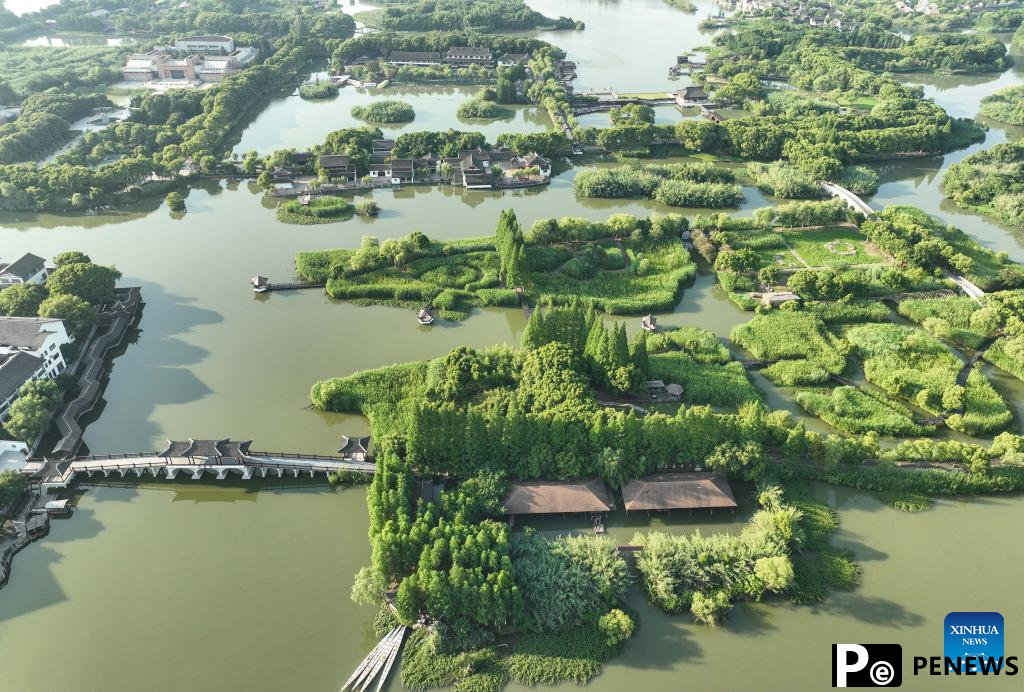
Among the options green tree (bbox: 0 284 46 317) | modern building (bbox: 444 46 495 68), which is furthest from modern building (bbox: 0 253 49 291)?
modern building (bbox: 444 46 495 68)

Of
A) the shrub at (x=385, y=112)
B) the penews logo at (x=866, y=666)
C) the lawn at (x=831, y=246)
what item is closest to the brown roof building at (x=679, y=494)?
the penews logo at (x=866, y=666)

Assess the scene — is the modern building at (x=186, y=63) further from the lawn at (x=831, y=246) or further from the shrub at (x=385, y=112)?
the lawn at (x=831, y=246)

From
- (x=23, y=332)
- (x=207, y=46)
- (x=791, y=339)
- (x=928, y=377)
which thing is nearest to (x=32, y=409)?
(x=23, y=332)

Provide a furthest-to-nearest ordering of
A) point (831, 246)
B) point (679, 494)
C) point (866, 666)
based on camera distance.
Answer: point (831, 246), point (679, 494), point (866, 666)

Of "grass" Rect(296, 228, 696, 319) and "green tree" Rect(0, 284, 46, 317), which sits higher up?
"green tree" Rect(0, 284, 46, 317)

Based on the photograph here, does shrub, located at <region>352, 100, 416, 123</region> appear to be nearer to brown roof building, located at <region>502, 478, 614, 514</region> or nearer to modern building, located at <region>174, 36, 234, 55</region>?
modern building, located at <region>174, 36, 234, 55</region>

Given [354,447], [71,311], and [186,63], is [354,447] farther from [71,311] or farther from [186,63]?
[186,63]
